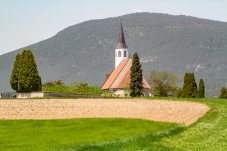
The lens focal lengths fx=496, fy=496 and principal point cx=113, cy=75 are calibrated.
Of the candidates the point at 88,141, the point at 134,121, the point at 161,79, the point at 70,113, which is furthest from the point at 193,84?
the point at 88,141

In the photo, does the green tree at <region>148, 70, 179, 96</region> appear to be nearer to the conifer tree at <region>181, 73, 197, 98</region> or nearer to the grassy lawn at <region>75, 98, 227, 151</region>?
the conifer tree at <region>181, 73, 197, 98</region>

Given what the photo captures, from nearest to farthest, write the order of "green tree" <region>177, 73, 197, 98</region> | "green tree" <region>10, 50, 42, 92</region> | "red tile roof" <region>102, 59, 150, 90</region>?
"green tree" <region>10, 50, 42, 92</region> → "green tree" <region>177, 73, 197, 98</region> → "red tile roof" <region>102, 59, 150, 90</region>

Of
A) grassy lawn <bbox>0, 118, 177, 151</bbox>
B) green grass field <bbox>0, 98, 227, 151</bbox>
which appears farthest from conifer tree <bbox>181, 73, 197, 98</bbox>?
grassy lawn <bbox>0, 118, 177, 151</bbox>

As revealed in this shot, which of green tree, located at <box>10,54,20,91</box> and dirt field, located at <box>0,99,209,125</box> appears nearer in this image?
dirt field, located at <box>0,99,209,125</box>

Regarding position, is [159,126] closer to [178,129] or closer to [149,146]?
[178,129]

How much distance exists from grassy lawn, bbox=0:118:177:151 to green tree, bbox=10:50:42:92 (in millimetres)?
47492

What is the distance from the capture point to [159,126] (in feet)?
108

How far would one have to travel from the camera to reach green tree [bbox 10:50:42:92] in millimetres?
84312

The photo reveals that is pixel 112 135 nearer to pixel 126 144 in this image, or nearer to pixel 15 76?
pixel 126 144

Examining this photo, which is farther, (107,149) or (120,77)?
(120,77)

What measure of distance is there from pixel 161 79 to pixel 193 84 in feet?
110

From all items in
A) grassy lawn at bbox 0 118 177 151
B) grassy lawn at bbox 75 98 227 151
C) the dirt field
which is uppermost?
the dirt field

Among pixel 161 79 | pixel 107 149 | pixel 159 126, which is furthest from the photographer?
pixel 161 79

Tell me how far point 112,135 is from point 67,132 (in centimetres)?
341
